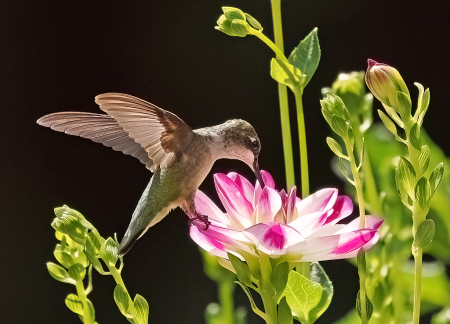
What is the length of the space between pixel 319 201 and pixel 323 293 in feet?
0.16

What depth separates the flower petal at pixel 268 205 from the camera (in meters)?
0.22

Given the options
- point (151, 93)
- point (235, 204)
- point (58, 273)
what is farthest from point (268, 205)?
point (151, 93)

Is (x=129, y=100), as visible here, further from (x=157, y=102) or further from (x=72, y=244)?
(x=157, y=102)

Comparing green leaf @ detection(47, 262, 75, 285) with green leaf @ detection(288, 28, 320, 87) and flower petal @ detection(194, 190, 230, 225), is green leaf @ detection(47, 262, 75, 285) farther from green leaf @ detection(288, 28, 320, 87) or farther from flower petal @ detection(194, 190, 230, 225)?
green leaf @ detection(288, 28, 320, 87)

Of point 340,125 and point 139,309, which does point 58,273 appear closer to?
point 139,309

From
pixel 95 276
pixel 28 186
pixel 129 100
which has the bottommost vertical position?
pixel 95 276

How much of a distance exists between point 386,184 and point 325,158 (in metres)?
0.17

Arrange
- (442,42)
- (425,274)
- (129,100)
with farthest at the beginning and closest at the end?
(442,42), (425,274), (129,100)

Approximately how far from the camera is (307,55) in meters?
0.31

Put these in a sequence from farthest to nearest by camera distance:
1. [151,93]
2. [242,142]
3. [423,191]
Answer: [151,93], [242,142], [423,191]

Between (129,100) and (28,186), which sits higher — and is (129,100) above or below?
above

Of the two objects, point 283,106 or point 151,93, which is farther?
point 151,93

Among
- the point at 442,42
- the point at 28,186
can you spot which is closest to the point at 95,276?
the point at 28,186

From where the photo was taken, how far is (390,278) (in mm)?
275
